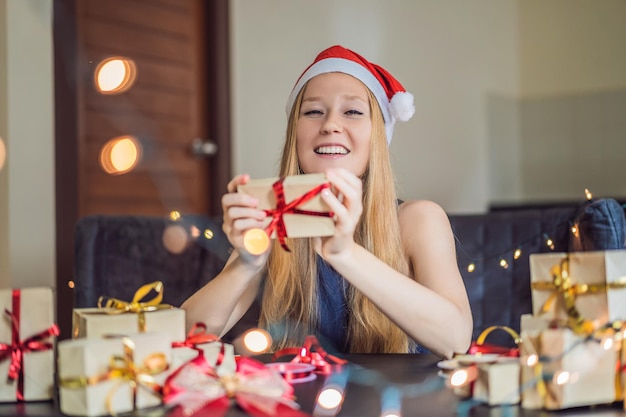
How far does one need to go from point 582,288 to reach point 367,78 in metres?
0.68

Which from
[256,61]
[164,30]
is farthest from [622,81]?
[164,30]

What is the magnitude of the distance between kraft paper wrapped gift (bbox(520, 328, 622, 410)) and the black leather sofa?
98cm

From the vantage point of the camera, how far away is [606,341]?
68 cm

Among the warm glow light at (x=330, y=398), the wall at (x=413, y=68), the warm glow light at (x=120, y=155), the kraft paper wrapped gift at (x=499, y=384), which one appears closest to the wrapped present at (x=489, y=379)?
the kraft paper wrapped gift at (x=499, y=384)

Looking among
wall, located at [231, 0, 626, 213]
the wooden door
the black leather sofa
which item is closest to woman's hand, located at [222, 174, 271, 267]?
the black leather sofa

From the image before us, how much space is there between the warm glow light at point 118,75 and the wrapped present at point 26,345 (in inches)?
69.4

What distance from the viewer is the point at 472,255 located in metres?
1.73

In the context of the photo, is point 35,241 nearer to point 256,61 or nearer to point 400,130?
point 256,61

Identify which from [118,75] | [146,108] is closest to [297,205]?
[146,108]

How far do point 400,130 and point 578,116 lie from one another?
1.24 meters

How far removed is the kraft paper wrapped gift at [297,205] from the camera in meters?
0.76

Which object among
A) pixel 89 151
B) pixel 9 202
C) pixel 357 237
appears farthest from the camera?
pixel 89 151

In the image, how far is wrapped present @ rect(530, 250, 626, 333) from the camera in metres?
0.69

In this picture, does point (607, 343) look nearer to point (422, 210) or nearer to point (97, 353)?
point (97, 353)
